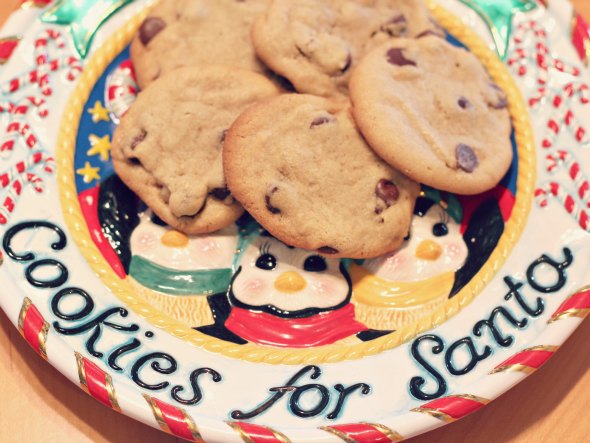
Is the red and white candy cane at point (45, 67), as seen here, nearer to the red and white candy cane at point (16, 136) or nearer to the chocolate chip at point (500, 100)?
the red and white candy cane at point (16, 136)

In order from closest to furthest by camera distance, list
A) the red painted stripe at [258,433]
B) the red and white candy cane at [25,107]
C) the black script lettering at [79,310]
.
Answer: the red painted stripe at [258,433]
the black script lettering at [79,310]
the red and white candy cane at [25,107]

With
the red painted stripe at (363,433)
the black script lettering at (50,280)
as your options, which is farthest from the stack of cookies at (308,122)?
the red painted stripe at (363,433)

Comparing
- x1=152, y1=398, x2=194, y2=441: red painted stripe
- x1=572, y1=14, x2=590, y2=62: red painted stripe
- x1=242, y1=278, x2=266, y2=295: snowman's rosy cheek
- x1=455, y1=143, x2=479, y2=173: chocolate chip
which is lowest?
x1=152, y1=398, x2=194, y2=441: red painted stripe

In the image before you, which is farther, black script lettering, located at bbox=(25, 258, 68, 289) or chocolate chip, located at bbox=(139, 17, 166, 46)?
chocolate chip, located at bbox=(139, 17, 166, 46)

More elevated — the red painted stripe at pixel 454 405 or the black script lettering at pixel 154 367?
the red painted stripe at pixel 454 405

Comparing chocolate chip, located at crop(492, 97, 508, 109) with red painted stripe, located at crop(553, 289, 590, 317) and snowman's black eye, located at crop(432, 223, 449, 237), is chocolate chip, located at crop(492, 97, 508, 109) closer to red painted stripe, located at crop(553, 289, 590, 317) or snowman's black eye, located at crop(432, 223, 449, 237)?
snowman's black eye, located at crop(432, 223, 449, 237)

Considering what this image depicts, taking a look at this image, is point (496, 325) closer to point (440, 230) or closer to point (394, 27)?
point (440, 230)

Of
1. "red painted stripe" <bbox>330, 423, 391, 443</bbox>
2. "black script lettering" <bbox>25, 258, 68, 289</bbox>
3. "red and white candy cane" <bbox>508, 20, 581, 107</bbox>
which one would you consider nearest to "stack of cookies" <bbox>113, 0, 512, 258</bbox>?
"red and white candy cane" <bbox>508, 20, 581, 107</bbox>

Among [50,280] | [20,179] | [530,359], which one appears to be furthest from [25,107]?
[530,359]
